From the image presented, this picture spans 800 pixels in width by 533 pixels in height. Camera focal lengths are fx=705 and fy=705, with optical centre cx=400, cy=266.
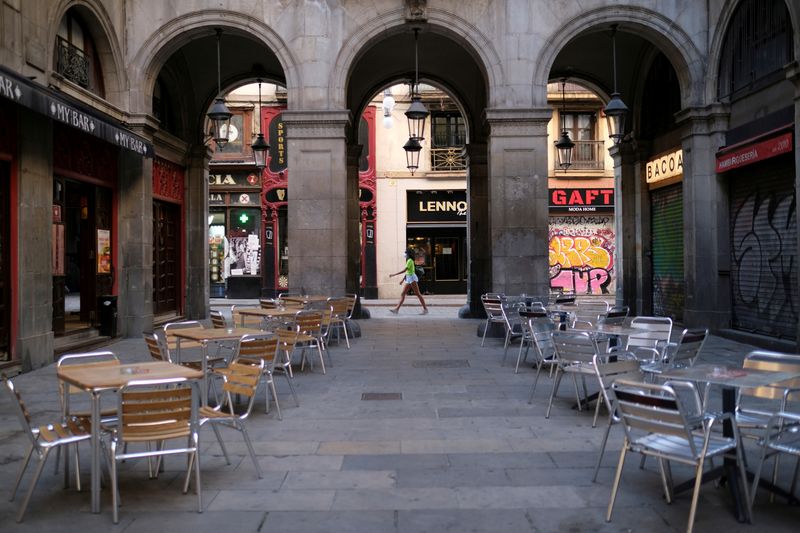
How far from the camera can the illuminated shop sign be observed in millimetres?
28891

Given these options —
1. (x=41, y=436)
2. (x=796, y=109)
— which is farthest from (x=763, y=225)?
(x=41, y=436)

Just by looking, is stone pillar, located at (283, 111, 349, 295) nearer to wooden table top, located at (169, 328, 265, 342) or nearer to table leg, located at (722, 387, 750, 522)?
wooden table top, located at (169, 328, 265, 342)

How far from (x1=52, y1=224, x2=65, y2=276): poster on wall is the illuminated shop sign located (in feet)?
69.6

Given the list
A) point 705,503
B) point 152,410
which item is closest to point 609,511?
point 705,503

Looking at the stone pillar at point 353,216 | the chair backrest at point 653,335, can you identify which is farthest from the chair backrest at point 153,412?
the stone pillar at point 353,216

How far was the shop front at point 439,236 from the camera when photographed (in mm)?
28203

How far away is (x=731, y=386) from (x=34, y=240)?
30.8ft

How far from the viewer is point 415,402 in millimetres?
7641

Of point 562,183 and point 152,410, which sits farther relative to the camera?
point 562,183

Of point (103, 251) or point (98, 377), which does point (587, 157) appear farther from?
point (98, 377)

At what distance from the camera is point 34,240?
10148 mm

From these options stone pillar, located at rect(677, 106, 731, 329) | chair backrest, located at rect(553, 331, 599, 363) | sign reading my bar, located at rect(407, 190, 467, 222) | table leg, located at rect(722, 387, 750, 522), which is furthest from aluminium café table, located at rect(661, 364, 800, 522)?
sign reading my bar, located at rect(407, 190, 467, 222)

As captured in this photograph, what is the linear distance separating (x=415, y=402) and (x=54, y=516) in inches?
159

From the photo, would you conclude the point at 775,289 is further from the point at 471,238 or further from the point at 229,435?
the point at 229,435
